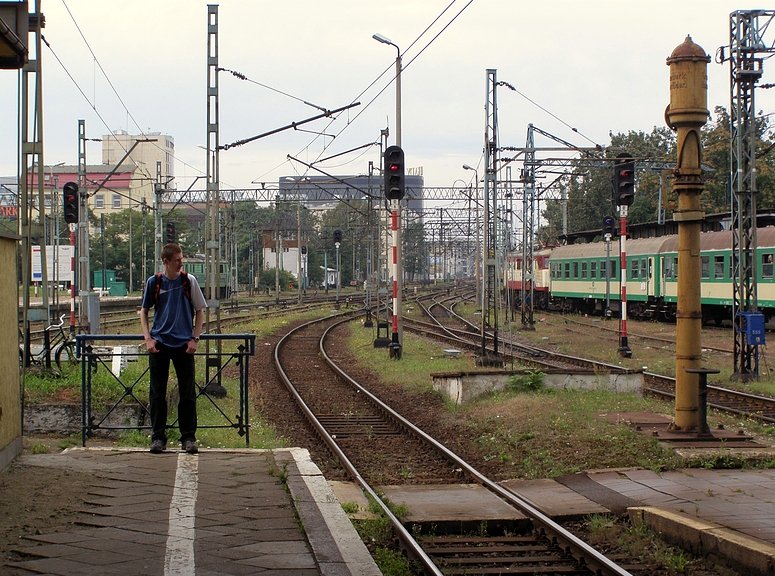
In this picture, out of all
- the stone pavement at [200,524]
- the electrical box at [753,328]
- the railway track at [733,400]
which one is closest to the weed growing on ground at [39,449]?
the stone pavement at [200,524]

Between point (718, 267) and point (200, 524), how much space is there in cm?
2778

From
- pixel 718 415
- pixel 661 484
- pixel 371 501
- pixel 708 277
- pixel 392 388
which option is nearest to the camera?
pixel 371 501

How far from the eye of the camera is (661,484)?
8.32 metres

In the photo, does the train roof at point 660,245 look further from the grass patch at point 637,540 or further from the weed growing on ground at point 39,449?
the weed growing on ground at point 39,449

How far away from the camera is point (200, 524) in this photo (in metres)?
5.80

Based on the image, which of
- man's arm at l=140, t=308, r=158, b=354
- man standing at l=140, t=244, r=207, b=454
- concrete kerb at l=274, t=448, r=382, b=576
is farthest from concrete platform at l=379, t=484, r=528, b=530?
man's arm at l=140, t=308, r=158, b=354

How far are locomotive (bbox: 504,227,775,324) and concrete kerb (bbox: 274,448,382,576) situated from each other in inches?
642

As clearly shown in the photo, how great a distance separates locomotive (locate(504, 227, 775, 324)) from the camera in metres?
28.9

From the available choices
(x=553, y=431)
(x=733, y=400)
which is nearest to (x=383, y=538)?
(x=553, y=431)

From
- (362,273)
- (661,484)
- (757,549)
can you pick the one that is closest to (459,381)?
(661,484)

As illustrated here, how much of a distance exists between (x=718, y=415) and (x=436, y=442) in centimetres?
447

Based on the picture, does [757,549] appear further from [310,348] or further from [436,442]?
[310,348]

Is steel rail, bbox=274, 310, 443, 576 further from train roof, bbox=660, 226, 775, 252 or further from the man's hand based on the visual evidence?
train roof, bbox=660, 226, 775, 252

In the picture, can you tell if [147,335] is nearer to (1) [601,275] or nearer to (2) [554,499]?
(2) [554,499]
